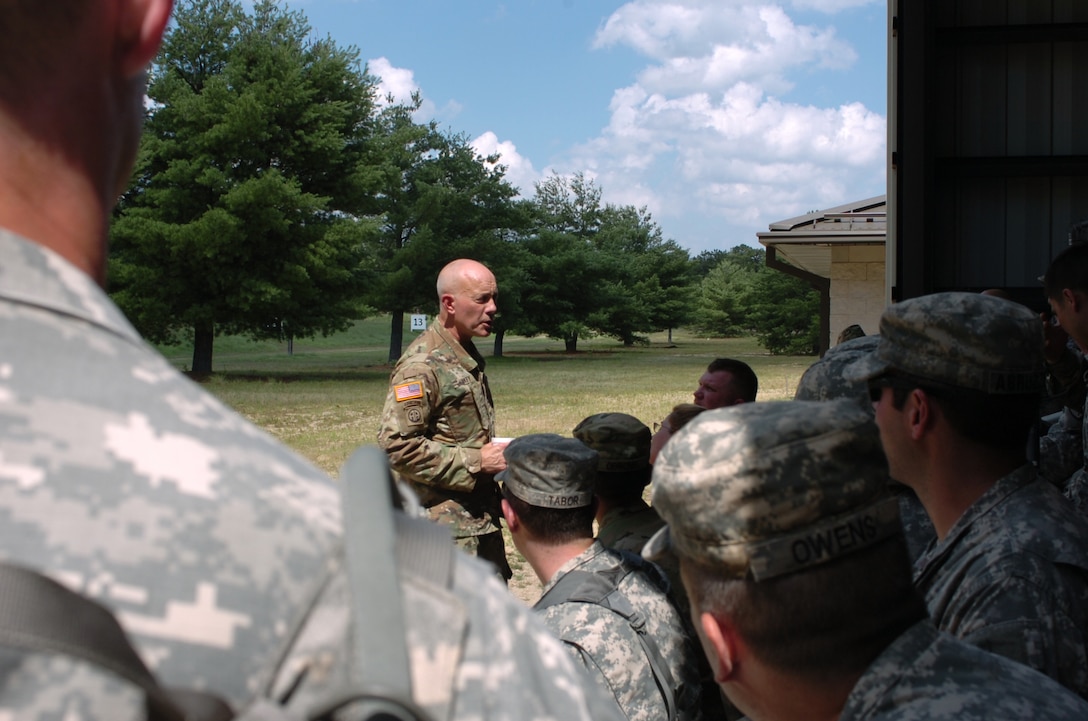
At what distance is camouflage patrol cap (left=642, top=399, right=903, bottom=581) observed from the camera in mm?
1532

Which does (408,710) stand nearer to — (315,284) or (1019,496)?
(1019,496)

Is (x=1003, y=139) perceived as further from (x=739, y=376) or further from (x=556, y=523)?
(x=556, y=523)

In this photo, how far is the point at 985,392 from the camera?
2307 millimetres

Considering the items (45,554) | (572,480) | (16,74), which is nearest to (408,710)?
(45,554)

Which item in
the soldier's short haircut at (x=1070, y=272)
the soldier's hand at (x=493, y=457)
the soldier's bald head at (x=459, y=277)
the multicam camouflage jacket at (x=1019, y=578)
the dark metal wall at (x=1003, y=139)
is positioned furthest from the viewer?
the dark metal wall at (x=1003, y=139)

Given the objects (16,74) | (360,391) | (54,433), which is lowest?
(360,391)

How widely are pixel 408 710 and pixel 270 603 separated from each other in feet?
0.40

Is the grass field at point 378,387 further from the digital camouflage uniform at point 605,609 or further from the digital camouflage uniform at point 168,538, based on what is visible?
the digital camouflage uniform at point 168,538

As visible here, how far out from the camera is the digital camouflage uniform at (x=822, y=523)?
4.81 ft

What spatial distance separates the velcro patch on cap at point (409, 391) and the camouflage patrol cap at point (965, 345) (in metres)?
2.72

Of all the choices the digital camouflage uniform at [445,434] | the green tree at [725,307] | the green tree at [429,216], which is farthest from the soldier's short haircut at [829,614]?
the green tree at [725,307]

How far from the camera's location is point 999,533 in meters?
2.21

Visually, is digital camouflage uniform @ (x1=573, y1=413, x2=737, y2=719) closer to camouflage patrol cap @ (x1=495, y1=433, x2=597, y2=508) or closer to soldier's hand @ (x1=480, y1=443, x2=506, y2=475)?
camouflage patrol cap @ (x1=495, y1=433, x2=597, y2=508)

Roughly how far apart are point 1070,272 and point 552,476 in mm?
2135
